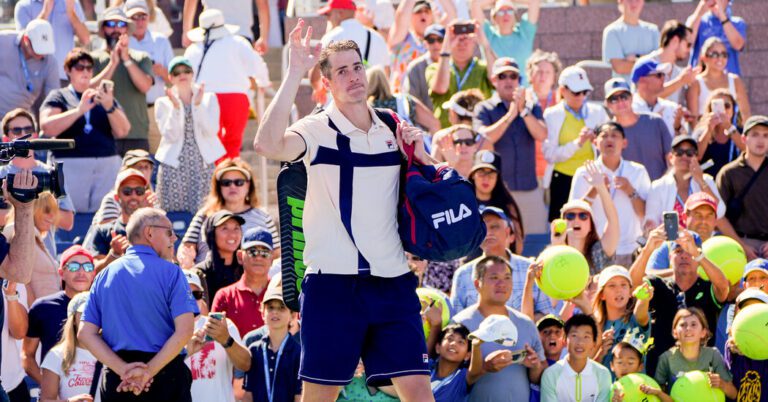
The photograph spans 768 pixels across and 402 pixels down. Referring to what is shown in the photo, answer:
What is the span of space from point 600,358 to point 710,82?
481 centimetres

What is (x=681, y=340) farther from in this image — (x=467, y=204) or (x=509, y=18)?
(x=509, y=18)

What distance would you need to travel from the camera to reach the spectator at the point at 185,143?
41.4ft

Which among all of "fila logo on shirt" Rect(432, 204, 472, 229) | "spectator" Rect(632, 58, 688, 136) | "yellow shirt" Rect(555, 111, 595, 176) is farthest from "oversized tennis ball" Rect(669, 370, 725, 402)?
"spectator" Rect(632, 58, 688, 136)

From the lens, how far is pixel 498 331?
9.37 m

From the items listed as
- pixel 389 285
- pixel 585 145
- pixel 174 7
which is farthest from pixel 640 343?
pixel 174 7

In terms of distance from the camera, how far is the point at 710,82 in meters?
14.1

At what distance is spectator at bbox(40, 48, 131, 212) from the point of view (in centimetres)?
1255

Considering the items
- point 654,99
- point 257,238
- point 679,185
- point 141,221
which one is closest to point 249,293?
point 257,238

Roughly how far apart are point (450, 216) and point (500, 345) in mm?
3095

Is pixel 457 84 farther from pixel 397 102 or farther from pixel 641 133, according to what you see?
pixel 641 133

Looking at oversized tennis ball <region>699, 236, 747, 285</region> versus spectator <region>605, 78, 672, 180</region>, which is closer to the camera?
oversized tennis ball <region>699, 236, 747, 285</region>

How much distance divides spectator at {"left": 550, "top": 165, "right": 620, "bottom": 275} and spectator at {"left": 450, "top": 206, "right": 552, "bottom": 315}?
63 centimetres

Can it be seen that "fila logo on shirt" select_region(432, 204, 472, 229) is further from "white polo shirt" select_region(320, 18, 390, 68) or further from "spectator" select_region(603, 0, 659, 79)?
"spectator" select_region(603, 0, 659, 79)

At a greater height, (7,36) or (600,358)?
(7,36)
